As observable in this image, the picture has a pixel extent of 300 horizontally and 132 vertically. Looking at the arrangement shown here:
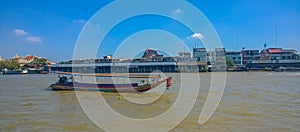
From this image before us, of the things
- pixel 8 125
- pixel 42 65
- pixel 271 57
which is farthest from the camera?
pixel 42 65

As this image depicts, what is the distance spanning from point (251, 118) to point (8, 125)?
278 inches

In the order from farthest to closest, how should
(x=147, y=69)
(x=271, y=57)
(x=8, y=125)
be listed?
(x=271, y=57)
(x=147, y=69)
(x=8, y=125)

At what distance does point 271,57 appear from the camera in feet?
197

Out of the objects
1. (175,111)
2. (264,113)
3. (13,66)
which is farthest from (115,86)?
(13,66)

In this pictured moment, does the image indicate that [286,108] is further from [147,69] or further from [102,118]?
[147,69]

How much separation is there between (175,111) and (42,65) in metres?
71.7

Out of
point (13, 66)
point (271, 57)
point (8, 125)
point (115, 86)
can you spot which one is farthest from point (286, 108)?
point (13, 66)

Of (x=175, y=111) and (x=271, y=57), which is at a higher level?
(x=271, y=57)

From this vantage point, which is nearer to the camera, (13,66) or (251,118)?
(251,118)

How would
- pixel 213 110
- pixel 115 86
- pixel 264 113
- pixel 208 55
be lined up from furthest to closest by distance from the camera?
1. pixel 208 55
2. pixel 115 86
3. pixel 213 110
4. pixel 264 113

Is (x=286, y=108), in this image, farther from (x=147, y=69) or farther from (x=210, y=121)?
(x=147, y=69)

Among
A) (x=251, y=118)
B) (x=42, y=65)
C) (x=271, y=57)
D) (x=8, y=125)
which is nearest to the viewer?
(x=8, y=125)

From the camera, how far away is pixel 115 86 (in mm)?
13344

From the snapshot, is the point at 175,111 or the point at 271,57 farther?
the point at 271,57
